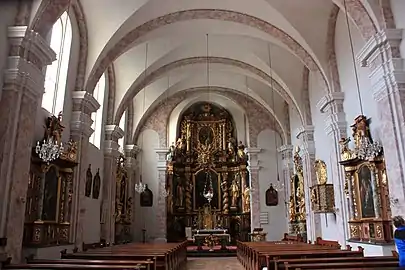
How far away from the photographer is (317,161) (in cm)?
1226

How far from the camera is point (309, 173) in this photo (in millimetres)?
12953

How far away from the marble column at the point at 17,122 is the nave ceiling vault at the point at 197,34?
0.56 metres

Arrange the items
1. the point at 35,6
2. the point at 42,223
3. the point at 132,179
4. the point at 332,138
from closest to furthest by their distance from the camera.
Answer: the point at 35,6 → the point at 42,223 → the point at 332,138 → the point at 132,179

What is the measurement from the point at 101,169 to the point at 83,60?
397cm

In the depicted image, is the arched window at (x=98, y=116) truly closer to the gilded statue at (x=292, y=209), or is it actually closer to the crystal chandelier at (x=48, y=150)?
the crystal chandelier at (x=48, y=150)

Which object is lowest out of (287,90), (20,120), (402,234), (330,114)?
(402,234)

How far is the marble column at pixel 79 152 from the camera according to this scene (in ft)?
30.7

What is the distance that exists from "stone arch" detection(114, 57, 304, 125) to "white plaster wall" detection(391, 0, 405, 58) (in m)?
6.56

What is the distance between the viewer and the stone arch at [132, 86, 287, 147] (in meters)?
18.2

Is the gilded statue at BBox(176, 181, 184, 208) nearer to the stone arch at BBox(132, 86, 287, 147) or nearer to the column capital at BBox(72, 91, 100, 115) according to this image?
the stone arch at BBox(132, 86, 287, 147)

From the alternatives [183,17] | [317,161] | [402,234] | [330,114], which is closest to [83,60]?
[183,17]

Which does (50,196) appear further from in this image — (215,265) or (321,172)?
(321,172)

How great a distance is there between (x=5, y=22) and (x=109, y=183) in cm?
706

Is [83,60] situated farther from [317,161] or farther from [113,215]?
[317,161]
